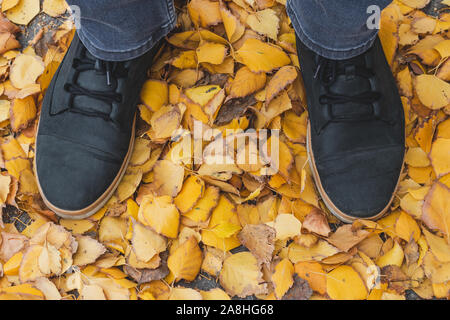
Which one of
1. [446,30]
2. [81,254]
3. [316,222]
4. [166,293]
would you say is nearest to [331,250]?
[316,222]

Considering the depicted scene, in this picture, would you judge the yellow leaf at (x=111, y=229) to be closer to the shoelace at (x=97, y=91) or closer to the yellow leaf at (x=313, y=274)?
the shoelace at (x=97, y=91)

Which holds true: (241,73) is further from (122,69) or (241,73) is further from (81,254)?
(81,254)

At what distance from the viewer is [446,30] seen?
0.97 meters

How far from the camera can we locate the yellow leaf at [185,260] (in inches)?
31.3

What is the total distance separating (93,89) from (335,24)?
1.69 feet

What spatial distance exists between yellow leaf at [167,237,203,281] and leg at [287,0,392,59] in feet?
1.56

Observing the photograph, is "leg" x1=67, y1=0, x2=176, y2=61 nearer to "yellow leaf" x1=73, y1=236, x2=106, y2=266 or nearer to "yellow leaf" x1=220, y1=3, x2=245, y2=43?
"yellow leaf" x1=220, y1=3, x2=245, y2=43

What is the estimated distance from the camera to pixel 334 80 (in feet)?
2.72

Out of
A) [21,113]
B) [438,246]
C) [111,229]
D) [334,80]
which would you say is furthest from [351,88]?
[21,113]

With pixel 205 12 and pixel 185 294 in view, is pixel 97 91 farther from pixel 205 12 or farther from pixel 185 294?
pixel 185 294

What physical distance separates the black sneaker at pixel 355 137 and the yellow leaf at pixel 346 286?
0.11 meters

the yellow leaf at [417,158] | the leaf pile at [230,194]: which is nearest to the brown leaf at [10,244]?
the leaf pile at [230,194]

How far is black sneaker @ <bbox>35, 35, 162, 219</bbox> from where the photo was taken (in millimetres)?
815

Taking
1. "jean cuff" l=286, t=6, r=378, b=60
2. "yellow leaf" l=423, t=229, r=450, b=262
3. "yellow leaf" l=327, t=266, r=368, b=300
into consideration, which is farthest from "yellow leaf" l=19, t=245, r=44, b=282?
"yellow leaf" l=423, t=229, r=450, b=262
